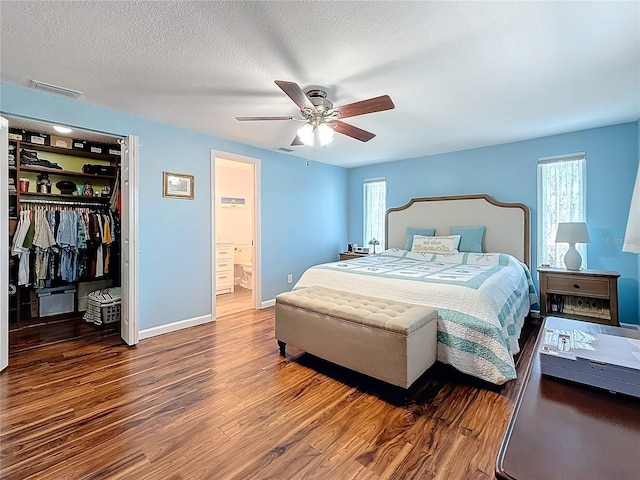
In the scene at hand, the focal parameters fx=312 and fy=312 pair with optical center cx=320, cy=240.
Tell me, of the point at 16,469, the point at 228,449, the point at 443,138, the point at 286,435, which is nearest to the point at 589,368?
the point at 286,435

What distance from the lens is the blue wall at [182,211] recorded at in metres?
2.94

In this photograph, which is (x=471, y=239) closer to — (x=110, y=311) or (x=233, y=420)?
(x=233, y=420)

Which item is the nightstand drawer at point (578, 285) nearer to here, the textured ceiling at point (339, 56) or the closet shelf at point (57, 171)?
the textured ceiling at point (339, 56)

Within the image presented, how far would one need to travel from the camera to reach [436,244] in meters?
4.36

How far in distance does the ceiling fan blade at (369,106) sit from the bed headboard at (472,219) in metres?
2.81

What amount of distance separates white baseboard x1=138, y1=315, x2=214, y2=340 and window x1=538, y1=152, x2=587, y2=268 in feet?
14.3

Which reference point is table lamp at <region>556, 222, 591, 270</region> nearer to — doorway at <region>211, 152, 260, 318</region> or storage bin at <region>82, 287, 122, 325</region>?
doorway at <region>211, 152, 260, 318</region>

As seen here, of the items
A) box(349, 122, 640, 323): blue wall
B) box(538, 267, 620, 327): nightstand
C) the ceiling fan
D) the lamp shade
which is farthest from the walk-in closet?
the lamp shade

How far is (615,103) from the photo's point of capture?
9.53 feet

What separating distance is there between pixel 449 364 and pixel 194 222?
312 centimetres

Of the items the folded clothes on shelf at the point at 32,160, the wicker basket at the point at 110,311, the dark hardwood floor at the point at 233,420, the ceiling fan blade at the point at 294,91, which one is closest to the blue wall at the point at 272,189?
the wicker basket at the point at 110,311

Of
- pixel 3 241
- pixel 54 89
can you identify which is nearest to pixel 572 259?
pixel 54 89

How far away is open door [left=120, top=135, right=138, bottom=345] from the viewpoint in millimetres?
3127

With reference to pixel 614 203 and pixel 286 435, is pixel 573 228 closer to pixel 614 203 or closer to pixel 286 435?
pixel 614 203
